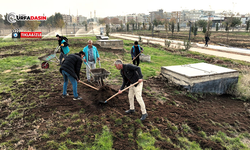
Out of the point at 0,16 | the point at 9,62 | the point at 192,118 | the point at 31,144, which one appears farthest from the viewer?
the point at 0,16

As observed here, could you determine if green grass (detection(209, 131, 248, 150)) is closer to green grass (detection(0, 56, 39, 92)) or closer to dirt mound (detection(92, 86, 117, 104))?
dirt mound (detection(92, 86, 117, 104))

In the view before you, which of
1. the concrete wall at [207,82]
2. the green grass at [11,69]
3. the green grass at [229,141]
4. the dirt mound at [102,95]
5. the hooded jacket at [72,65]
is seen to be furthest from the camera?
the green grass at [11,69]

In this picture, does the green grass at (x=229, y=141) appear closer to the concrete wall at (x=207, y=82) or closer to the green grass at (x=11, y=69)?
the concrete wall at (x=207, y=82)

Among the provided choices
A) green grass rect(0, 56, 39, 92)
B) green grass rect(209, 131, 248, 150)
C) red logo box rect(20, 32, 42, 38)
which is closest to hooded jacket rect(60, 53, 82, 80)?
green grass rect(0, 56, 39, 92)

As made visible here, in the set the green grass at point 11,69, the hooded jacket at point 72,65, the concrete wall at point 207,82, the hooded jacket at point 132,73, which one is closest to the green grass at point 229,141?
the hooded jacket at point 132,73

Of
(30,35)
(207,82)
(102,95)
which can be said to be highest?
(30,35)

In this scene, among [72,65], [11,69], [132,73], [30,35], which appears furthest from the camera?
[30,35]

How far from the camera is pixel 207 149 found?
3523mm

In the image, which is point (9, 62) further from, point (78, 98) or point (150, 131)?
point (150, 131)

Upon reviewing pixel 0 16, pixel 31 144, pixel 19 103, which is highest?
pixel 0 16

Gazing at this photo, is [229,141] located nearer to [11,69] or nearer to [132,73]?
[132,73]

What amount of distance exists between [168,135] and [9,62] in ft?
34.0

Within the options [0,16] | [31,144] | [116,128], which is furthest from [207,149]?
[0,16]

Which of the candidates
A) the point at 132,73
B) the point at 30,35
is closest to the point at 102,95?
the point at 132,73
